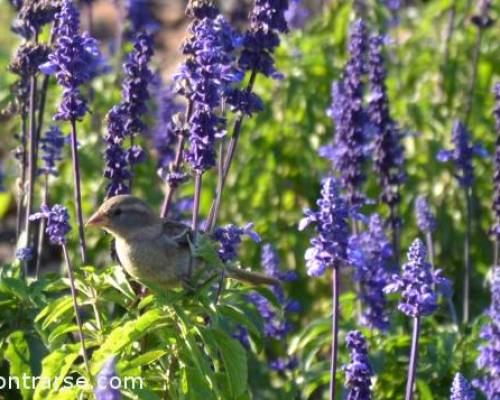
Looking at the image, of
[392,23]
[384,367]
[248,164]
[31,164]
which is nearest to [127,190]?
[31,164]

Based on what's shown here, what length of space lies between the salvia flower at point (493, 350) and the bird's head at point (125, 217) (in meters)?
1.35

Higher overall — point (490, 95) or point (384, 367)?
point (490, 95)

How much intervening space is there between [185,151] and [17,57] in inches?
34.6

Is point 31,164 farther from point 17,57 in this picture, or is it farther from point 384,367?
point 384,367

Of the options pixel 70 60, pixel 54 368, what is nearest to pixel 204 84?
pixel 70 60

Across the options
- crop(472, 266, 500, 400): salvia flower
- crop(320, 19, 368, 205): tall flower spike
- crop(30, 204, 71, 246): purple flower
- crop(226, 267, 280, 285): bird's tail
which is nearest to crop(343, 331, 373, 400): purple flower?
crop(226, 267, 280, 285): bird's tail

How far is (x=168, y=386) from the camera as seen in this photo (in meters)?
4.63

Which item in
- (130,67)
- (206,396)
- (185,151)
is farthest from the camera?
(130,67)

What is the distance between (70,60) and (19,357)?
44.8 inches

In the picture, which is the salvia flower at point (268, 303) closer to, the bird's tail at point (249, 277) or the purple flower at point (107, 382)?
the bird's tail at point (249, 277)

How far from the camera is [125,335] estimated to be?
4.33m

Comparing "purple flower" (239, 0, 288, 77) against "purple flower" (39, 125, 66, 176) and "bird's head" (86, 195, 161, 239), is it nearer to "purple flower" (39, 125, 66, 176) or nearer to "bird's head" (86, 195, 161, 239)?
"bird's head" (86, 195, 161, 239)

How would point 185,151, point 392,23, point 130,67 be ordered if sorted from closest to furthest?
point 185,151 → point 130,67 → point 392,23

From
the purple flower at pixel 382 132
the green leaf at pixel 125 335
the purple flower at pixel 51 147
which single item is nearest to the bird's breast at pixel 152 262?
the green leaf at pixel 125 335
